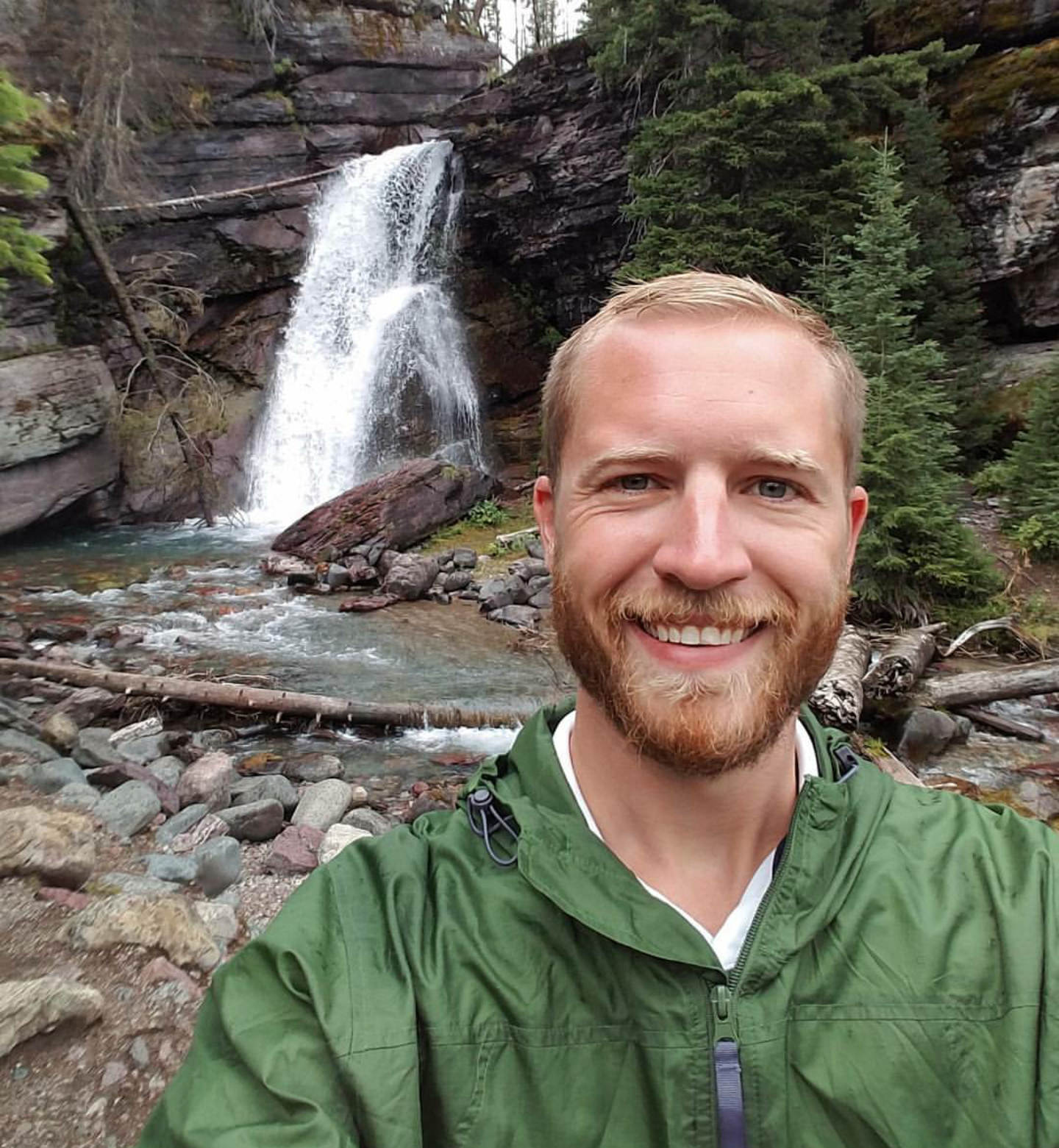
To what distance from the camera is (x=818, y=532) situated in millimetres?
1469

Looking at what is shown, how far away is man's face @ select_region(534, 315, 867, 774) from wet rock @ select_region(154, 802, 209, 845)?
4085mm

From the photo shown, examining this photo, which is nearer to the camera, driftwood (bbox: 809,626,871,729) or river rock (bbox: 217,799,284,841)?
river rock (bbox: 217,799,284,841)

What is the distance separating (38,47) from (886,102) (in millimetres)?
18347

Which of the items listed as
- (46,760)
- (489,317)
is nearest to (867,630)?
(46,760)

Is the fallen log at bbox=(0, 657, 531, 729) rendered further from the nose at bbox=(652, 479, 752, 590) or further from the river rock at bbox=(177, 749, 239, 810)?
the nose at bbox=(652, 479, 752, 590)

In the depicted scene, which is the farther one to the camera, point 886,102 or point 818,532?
point 886,102

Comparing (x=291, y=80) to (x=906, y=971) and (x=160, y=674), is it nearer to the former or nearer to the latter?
(x=160, y=674)

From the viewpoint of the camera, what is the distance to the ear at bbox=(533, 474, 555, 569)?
1.75 meters

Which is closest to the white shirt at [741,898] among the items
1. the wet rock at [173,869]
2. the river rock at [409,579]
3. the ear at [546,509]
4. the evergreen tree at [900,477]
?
the ear at [546,509]

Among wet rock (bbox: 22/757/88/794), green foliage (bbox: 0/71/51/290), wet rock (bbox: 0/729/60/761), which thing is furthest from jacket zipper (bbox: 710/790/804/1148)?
green foliage (bbox: 0/71/51/290)

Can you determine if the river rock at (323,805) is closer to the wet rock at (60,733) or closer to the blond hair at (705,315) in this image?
the wet rock at (60,733)

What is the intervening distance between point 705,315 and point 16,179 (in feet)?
26.2

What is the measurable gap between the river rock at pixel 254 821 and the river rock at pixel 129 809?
47 centimetres

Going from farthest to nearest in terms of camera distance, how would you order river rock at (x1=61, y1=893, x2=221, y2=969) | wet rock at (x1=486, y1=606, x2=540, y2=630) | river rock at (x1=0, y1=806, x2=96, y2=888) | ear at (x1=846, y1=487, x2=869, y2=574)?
wet rock at (x1=486, y1=606, x2=540, y2=630) < river rock at (x1=0, y1=806, x2=96, y2=888) < river rock at (x1=61, y1=893, x2=221, y2=969) < ear at (x1=846, y1=487, x2=869, y2=574)
